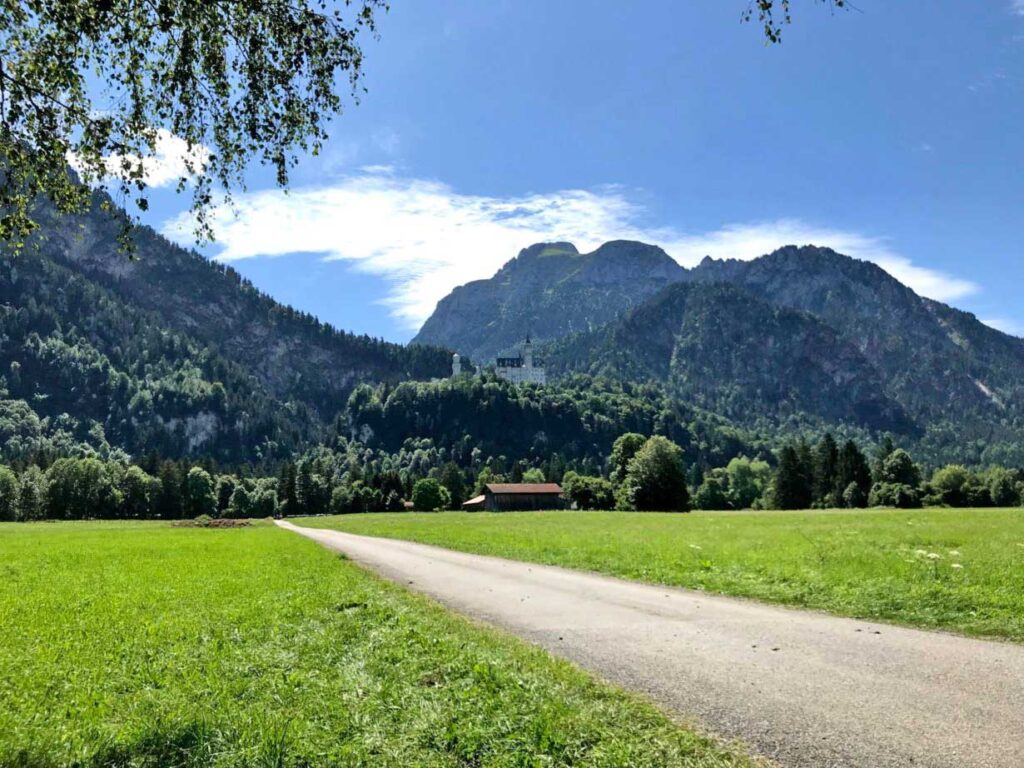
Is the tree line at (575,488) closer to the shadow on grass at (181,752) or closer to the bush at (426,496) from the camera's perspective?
the bush at (426,496)

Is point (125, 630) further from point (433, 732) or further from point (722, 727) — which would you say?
point (722, 727)

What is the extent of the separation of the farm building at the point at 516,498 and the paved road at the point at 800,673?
146324mm

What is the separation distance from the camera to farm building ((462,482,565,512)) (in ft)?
536

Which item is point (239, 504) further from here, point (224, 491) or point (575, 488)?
point (575, 488)

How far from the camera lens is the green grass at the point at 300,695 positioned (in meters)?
7.42

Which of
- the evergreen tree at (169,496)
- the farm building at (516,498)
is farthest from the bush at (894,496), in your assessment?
the evergreen tree at (169,496)

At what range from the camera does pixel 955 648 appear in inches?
451

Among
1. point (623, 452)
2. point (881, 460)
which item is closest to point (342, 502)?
point (623, 452)

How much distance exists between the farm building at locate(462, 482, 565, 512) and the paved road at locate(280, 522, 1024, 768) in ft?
480

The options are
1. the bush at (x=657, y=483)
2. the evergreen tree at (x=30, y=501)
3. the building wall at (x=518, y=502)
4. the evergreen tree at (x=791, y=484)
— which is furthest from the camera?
the building wall at (x=518, y=502)

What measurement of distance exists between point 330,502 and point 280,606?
151m

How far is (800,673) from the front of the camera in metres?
10.0

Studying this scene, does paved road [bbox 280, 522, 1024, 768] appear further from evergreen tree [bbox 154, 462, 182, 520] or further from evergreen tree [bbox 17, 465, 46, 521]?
evergreen tree [bbox 154, 462, 182, 520]

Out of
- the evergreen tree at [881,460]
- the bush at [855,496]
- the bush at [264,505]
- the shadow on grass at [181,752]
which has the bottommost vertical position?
the bush at [264,505]
